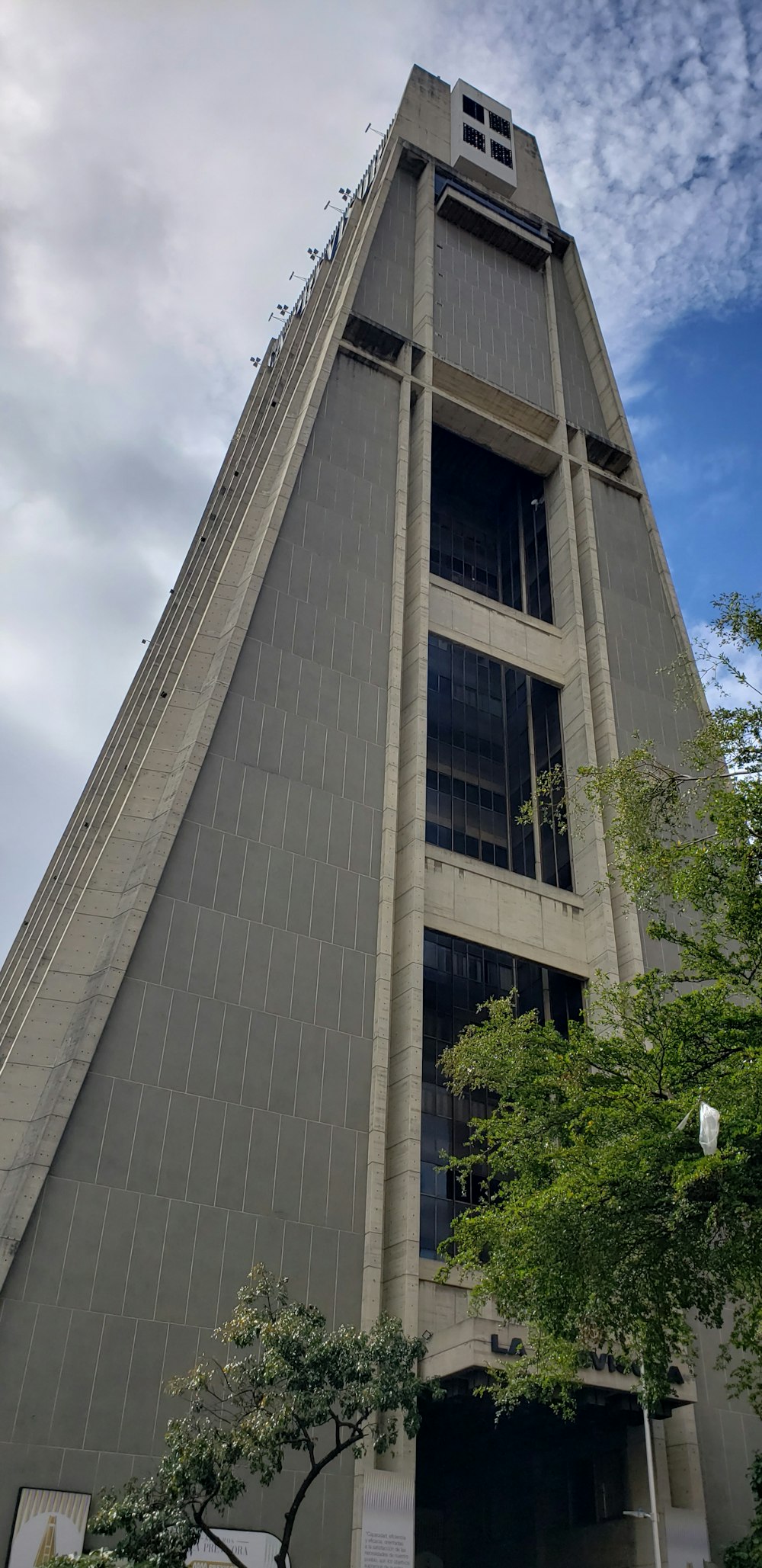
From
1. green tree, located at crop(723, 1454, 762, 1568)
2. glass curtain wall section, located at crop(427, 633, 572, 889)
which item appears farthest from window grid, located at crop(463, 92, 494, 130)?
green tree, located at crop(723, 1454, 762, 1568)

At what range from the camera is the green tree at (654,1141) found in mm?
17781

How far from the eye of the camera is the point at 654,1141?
17609 millimetres

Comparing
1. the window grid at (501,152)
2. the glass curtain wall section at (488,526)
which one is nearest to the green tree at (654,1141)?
the glass curtain wall section at (488,526)

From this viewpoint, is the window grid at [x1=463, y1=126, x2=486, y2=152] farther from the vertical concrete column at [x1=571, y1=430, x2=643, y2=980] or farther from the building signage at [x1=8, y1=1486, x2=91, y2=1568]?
the building signage at [x1=8, y1=1486, x2=91, y2=1568]

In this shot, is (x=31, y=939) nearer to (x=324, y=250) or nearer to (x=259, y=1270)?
(x=259, y=1270)

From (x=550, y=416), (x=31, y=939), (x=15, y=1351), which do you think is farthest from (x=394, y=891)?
(x=550, y=416)

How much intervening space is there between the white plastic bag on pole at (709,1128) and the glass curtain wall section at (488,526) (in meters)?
35.9

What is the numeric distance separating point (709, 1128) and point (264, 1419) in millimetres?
9173

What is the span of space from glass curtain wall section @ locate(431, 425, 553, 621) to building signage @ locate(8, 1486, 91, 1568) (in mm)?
36141

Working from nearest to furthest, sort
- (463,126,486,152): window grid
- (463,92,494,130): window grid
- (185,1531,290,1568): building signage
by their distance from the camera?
(185,1531,290,1568): building signage, (463,126,486,152): window grid, (463,92,494,130): window grid

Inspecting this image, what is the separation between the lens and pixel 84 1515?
23.2m

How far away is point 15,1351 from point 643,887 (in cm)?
1539

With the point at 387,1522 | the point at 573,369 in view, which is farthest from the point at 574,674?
the point at 387,1522

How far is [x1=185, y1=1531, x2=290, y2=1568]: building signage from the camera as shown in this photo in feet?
79.6
